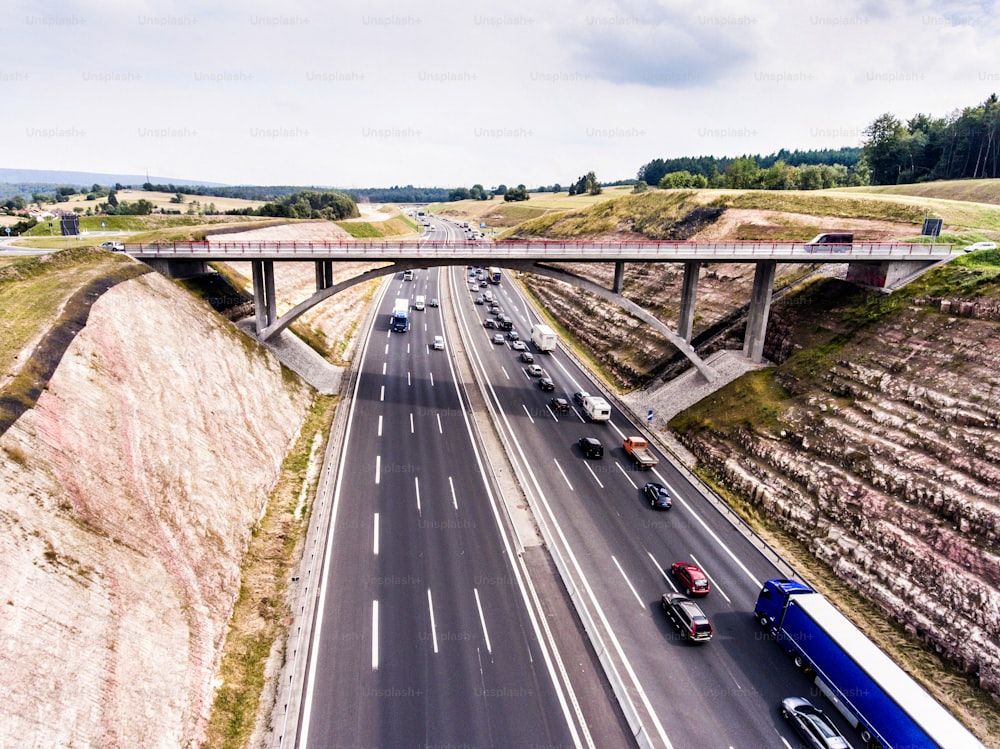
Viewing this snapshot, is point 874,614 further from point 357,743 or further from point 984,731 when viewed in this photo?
point 357,743

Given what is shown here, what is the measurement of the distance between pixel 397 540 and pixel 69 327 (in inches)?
854

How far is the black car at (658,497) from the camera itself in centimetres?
3539

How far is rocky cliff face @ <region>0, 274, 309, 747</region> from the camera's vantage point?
1630 centimetres

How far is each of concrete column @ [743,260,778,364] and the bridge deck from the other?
198 centimetres

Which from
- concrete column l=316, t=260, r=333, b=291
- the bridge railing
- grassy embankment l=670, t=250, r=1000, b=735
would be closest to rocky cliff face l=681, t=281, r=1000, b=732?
grassy embankment l=670, t=250, r=1000, b=735

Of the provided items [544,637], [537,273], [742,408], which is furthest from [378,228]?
[544,637]

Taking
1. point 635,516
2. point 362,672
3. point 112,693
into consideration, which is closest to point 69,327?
point 112,693

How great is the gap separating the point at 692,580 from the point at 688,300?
29.6m

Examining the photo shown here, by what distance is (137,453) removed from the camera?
85.8ft

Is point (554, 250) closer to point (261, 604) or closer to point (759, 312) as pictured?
point (759, 312)

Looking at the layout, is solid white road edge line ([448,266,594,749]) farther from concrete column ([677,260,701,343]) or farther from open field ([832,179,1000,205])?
open field ([832,179,1000,205])

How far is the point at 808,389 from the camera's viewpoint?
41.0 metres

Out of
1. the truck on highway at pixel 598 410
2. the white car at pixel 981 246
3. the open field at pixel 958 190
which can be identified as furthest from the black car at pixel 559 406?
the open field at pixel 958 190

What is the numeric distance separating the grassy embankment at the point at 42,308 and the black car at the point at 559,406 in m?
35.4
